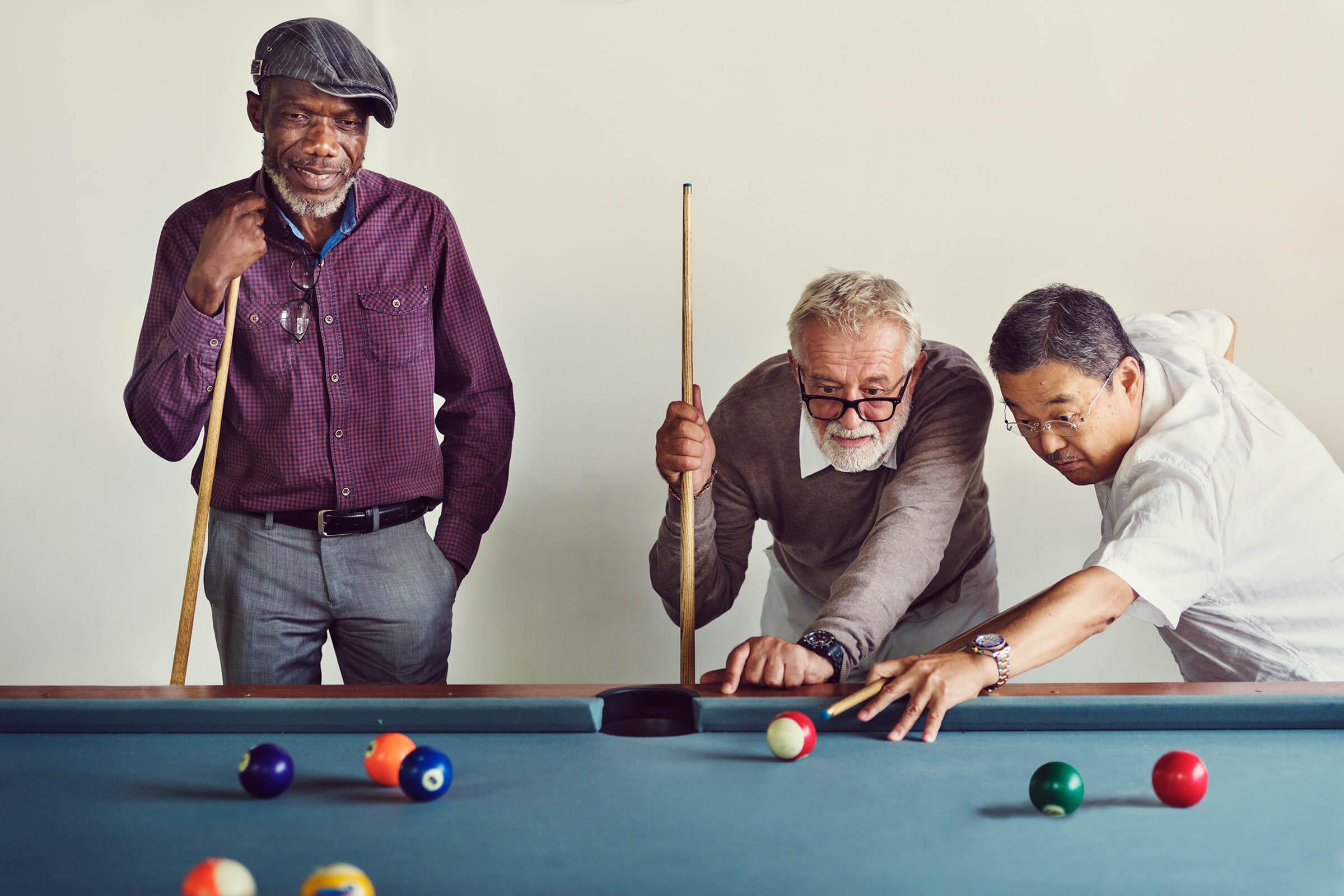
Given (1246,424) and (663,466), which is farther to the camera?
(663,466)

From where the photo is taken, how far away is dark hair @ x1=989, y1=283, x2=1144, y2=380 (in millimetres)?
2047

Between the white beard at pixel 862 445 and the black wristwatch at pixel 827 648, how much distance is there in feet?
1.82

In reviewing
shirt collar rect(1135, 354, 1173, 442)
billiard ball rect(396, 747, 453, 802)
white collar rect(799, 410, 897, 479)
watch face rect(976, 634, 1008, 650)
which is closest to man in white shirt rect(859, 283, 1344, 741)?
shirt collar rect(1135, 354, 1173, 442)

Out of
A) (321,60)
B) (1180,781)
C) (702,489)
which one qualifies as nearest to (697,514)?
(702,489)

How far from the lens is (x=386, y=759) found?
1.33 metres

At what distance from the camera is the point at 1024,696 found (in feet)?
5.21

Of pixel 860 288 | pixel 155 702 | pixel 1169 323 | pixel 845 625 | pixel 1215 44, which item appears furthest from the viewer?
pixel 1215 44

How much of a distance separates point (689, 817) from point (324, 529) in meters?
1.27

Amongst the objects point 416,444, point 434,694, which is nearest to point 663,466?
point 416,444

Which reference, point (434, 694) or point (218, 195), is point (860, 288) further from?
point (218, 195)

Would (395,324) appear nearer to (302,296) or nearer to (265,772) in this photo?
(302,296)

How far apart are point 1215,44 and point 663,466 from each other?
Answer: 2223mm

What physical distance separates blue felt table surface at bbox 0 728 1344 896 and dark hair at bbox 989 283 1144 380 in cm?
75

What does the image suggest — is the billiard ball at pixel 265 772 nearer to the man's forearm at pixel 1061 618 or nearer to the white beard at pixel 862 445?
the man's forearm at pixel 1061 618
